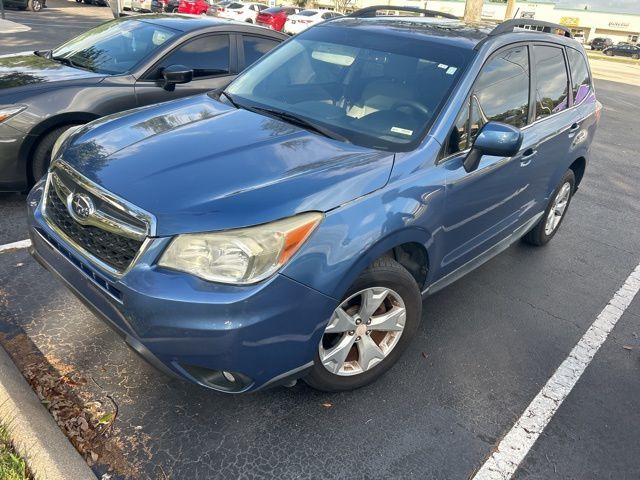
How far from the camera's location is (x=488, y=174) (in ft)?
10.1

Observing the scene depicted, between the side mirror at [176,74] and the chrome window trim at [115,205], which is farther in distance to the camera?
the side mirror at [176,74]

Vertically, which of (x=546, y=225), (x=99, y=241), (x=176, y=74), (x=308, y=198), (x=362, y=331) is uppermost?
Answer: (x=176, y=74)

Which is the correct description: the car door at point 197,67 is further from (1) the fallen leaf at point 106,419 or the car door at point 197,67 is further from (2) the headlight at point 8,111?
(1) the fallen leaf at point 106,419

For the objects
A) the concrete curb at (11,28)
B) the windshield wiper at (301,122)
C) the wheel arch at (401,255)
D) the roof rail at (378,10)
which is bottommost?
the concrete curb at (11,28)

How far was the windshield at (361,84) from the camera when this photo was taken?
285 cm

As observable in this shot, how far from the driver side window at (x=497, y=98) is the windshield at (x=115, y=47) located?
318cm

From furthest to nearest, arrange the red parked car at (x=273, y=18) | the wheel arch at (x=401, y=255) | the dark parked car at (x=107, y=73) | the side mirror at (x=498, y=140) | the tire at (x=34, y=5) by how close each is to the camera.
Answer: the red parked car at (x=273, y=18)
the tire at (x=34, y=5)
the dark parked car at (x=107, y=73)
the side mirror at (x=498, y=140)
the wheel arch at (x=401, y=255)

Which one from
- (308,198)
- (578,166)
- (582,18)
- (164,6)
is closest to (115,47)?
(308,198)

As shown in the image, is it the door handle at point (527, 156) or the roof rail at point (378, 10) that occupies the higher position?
the roof rail at point (378, 10)

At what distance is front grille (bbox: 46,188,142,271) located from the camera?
2150mm

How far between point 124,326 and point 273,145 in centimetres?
110

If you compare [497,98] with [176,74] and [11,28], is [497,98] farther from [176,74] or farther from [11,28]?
[11,28]

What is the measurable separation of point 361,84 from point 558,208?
2.62 meters

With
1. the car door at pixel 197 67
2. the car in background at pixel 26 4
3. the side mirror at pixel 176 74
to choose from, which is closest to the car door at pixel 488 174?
the car door at pixel 197 67
